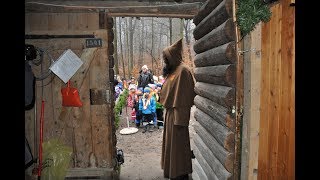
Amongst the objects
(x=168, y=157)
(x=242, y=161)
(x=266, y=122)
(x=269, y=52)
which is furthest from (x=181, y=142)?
(x=269, y=52)

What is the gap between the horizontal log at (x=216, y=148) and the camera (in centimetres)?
366

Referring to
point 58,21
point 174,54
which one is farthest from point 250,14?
point 58,21

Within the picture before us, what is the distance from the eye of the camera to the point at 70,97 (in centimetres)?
570

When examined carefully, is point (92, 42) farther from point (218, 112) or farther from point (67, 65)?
point (218, 112)

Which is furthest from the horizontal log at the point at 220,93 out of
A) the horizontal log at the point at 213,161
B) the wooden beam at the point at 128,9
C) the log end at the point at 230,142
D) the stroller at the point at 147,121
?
the stroller at the point at 147,121

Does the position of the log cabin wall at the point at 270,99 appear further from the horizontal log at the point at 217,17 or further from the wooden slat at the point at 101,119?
the wooden slat at the point at 101,119

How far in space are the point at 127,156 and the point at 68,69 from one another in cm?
330

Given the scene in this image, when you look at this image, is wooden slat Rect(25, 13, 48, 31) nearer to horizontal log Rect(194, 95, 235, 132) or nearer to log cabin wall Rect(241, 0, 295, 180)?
horizontal log Rect(194, 95, 235, 132)

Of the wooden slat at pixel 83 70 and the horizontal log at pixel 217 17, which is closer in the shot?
the horizontal log at pixel 217 17

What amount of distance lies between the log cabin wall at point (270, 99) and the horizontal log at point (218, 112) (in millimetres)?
189

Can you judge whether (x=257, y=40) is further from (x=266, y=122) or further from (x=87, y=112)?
(x=87, y=112)

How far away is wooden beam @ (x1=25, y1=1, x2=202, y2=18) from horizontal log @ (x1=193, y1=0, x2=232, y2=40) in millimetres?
583

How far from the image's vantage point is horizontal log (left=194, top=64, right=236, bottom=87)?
3.59 m

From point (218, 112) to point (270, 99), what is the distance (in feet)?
3.68
